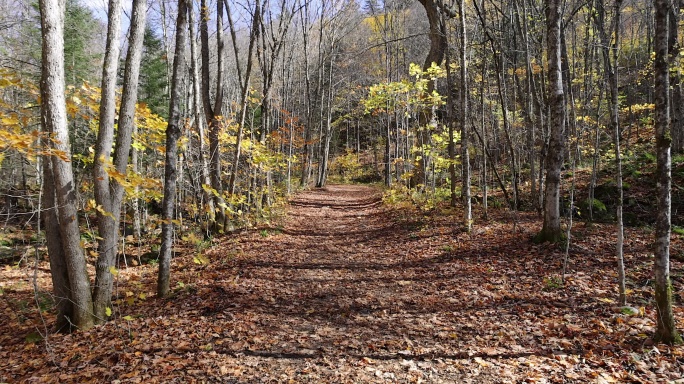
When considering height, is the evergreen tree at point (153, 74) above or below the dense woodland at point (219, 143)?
above

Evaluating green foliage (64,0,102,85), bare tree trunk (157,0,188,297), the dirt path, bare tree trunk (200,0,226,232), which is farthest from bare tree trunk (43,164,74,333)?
green foliage (64,0,102,85)

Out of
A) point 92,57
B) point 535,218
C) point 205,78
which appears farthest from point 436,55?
point 92,57

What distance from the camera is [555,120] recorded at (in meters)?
7.20

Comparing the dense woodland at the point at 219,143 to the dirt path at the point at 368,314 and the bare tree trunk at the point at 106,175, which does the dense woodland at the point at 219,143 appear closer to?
the bare tree trunk at the point at 106,175

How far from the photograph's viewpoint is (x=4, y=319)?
6434 millimetres

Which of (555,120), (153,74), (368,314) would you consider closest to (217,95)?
(368,314)

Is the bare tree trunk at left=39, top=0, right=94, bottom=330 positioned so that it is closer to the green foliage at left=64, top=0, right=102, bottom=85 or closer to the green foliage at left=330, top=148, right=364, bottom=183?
the green foliage at left=64, top=0, right=102, bottom=85

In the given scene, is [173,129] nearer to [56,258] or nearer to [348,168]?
[56,258]

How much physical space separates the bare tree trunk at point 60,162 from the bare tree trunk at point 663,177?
22.2 feet

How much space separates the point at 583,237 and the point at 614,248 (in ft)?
2.53

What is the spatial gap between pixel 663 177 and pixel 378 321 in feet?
12.6

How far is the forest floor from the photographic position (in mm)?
4008

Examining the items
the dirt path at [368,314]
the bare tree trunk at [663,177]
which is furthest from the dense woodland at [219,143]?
the dirt path at [368,314]

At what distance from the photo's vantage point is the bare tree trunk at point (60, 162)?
4.71m
